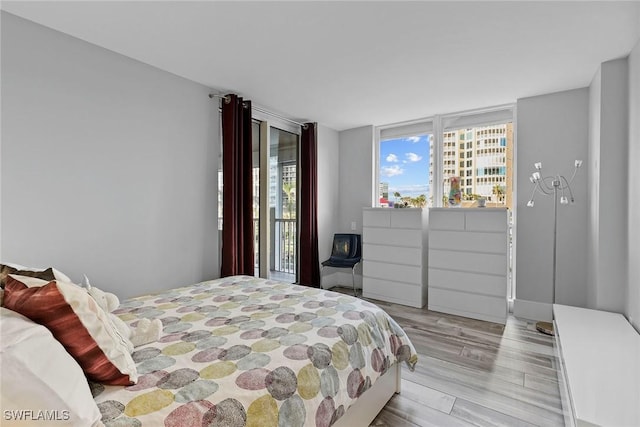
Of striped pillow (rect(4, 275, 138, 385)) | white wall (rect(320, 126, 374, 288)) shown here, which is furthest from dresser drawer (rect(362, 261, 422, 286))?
striped pillow (rect(4, 275, 138, 385))

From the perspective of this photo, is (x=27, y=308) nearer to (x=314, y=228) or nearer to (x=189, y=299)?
(x=189, y=299)

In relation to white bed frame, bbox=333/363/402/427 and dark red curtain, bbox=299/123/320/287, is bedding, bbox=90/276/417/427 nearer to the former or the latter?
white bed frame, bbox=333/363/402/427

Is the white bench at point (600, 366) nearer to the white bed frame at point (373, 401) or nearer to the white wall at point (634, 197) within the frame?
the white wall at point (634, 197)

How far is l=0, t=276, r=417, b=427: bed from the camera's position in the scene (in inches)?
41.8

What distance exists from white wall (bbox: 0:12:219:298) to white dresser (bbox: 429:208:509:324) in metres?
2.65

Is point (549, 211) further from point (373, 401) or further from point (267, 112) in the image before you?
point (267, 112)

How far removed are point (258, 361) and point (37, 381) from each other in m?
0.73

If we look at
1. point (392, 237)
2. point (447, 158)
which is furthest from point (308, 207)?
point (447, 158)

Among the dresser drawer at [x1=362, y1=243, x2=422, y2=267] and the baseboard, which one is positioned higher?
the dresser drawer at [x1=362, y1=243, x2=422, y2=267]

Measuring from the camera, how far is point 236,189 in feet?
10.8

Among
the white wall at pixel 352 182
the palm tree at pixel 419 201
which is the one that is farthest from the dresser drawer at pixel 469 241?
the white wall at pixel 352 182

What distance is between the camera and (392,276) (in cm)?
411

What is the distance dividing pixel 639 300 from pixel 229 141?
3715mm

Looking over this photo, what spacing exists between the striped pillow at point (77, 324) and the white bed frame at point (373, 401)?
1.03 m
